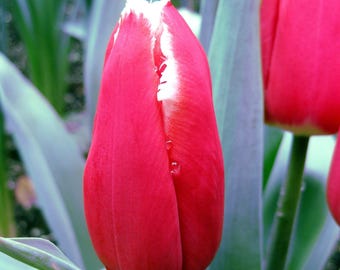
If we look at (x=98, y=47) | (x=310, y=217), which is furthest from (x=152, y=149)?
(x=98, y=47)

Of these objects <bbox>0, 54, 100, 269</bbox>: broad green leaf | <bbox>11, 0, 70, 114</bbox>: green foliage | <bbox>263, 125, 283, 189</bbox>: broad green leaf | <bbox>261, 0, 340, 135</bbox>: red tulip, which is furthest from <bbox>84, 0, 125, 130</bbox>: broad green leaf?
<bbox>11, 0, 70, 114</bbox>: green foliage

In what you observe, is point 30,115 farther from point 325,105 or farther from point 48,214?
point 325,105

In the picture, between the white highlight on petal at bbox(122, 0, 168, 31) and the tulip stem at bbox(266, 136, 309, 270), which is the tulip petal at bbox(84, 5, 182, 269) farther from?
the tulip stem at bbox(266, 136, 309, 270)

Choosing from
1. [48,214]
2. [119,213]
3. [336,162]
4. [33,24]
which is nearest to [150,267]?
[119,213]

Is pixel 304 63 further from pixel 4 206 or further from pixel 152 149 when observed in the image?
pixel 4 206

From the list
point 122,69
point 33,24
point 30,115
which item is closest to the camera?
point 122,69
